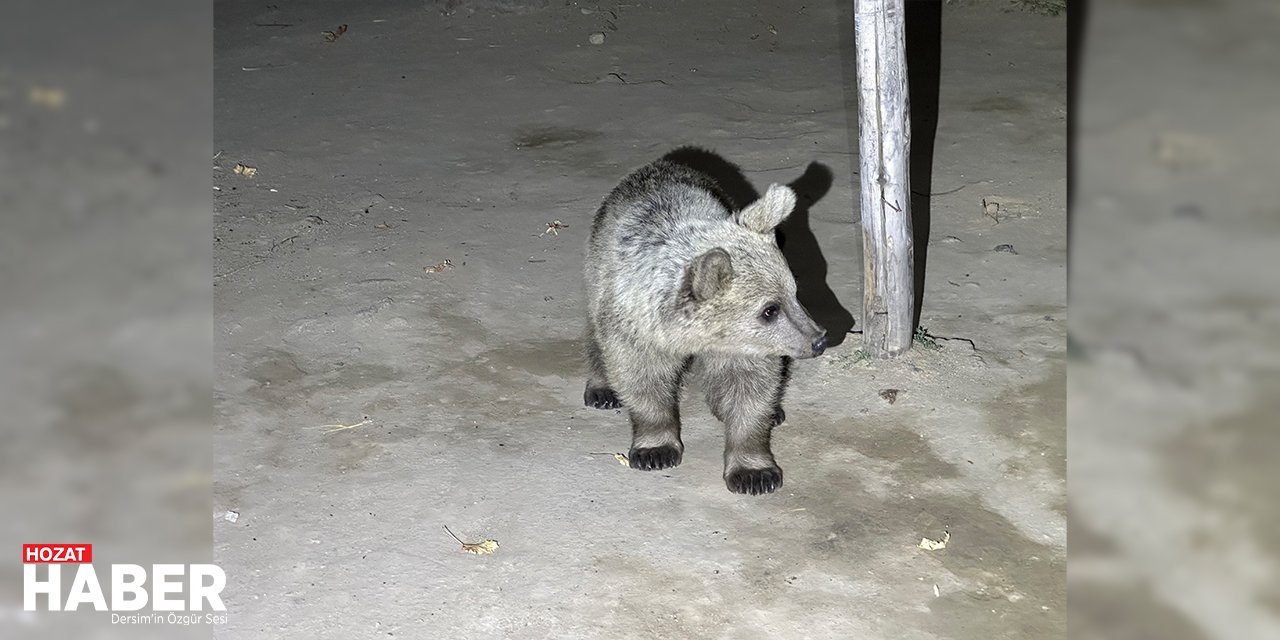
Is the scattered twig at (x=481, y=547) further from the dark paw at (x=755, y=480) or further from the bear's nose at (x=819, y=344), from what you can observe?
the bear's nose at (x=819, y=344)

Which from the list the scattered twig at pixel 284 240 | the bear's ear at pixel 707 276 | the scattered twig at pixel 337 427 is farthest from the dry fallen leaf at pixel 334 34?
the bear's ear at pixel 707 276

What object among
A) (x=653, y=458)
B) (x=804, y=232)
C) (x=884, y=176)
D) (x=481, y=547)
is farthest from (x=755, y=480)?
(x=804, y=232)

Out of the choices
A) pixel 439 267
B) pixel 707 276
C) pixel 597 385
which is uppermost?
pixel 707 276

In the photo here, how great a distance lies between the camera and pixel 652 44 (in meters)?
10.5

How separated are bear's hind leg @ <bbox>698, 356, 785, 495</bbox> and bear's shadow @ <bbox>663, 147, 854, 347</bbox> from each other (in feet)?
3.00

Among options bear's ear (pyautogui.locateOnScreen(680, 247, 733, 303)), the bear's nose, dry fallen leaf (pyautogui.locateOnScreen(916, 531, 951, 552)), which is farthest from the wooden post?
dry fallen leaf (pyautogui.locateOnScreen(916, 531, 951, 552))

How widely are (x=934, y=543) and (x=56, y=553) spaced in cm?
327

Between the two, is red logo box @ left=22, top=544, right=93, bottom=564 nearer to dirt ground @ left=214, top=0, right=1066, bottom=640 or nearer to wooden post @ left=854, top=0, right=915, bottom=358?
dirt ground @ left=214, top=0, right=1066, bottom=640

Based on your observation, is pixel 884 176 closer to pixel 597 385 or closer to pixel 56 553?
pixel 597 385

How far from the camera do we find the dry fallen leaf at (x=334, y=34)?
36.2 ft

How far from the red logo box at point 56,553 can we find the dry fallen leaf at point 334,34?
720 cm

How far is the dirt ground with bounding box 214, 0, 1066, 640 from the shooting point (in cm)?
432

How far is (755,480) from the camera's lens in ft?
16.0

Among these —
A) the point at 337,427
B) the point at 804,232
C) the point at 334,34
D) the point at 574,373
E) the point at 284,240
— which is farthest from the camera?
the point at 334,34
